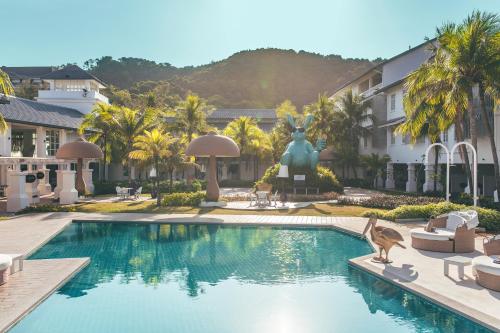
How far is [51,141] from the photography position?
35.1 metres

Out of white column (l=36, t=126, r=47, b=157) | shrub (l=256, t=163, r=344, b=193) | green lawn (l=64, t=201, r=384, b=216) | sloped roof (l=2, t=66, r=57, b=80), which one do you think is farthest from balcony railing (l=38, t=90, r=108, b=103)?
sloped roof (l=2, t=66, r=57, b=80)

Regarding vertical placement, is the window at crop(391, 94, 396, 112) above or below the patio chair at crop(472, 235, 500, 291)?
above

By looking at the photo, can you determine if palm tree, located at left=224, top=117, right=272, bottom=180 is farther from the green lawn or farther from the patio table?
the patio table

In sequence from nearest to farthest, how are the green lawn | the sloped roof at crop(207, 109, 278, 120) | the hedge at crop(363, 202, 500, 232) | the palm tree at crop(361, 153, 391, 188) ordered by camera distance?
1. the hedge at crop(363, 202, 500, 232)
2. the green lawn
3. the palm tree at crop(361, 153, 391, 188)
4. the sloped roof at crop(207, 109, 278, 120)

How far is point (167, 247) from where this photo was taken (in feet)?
47.2

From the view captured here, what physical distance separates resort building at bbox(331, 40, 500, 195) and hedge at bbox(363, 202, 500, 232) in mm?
8439

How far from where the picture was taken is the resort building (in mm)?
27828

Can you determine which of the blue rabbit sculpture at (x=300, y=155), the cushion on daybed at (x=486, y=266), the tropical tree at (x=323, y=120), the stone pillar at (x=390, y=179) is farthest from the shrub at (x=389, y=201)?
the tropical tree at (x=323, y=120)

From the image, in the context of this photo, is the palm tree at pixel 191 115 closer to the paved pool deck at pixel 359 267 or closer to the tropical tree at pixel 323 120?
the tropical tree at pixel 323 120

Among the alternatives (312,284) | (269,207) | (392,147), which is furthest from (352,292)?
(392,147)

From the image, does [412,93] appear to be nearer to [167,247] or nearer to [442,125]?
[442,125]

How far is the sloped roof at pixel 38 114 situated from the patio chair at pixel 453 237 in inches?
986

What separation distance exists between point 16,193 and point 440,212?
68.6 ft

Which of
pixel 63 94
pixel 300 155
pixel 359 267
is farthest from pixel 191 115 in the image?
pixel 359 267
